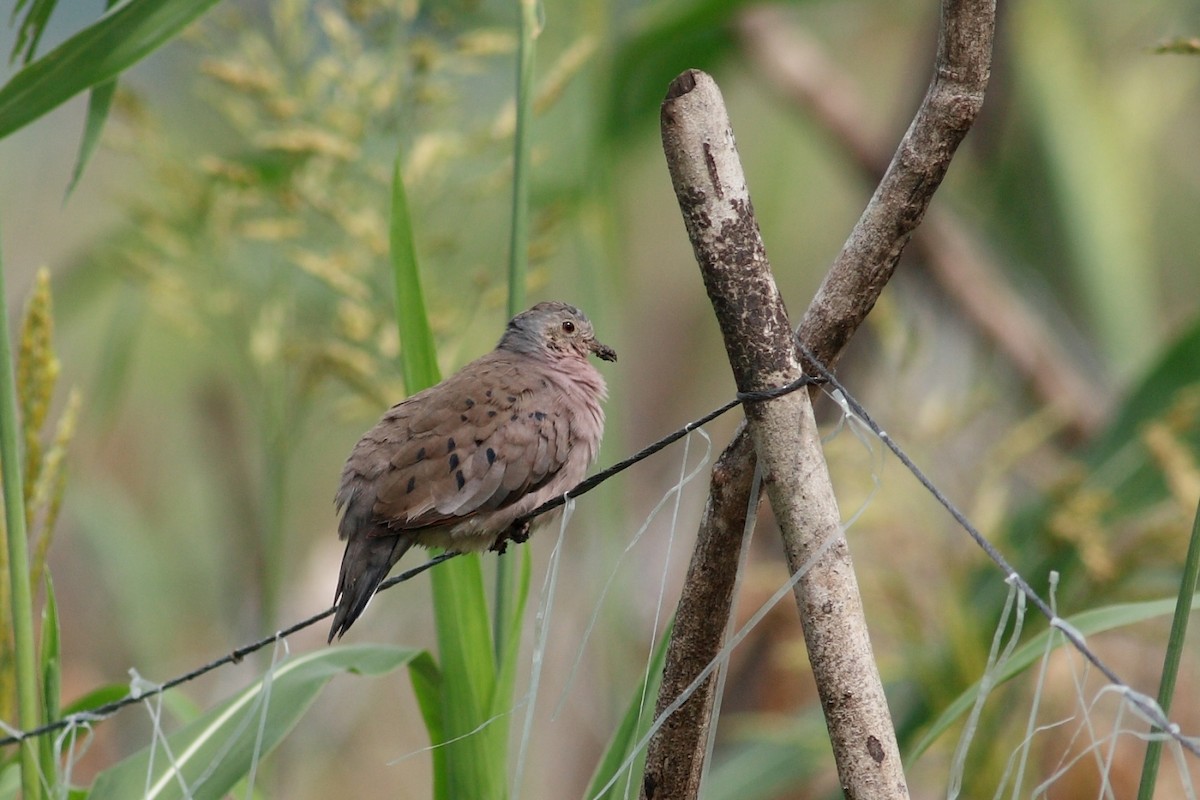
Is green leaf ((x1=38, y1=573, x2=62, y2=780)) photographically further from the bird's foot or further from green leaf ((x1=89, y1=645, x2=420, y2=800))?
the bird's foot

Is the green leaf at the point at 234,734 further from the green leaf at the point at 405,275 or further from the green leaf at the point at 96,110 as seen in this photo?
the green leaf at the point at 96,110

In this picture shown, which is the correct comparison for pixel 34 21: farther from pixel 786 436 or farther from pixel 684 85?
pixel 786 436

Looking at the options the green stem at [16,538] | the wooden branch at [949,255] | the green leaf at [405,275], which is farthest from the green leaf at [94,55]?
the wooden branch at [949,255]

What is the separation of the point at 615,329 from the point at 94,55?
127 cm

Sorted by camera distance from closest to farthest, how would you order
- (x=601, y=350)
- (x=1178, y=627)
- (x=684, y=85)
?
(x=1178, y=627) < (x=684, y=85) < (x=601, y=350)

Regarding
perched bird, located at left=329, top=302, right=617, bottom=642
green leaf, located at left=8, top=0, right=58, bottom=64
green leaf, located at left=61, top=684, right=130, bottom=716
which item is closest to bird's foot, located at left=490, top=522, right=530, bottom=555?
perched bird, located at left=329, top=302, right=617, bottom=642

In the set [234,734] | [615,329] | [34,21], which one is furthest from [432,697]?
[615,329]

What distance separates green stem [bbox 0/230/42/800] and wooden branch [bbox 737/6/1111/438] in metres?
2.62

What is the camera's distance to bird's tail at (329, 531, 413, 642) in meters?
1.38

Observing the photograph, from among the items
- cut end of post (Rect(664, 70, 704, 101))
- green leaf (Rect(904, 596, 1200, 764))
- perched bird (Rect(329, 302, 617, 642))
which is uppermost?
cut end of post (Rect(664, 70, 704, 101))

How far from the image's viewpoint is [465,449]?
1.43 metres

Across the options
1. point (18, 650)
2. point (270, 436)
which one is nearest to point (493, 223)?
point (270, 436)

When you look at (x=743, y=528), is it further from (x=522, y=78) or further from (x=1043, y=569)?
(x=1043, y=569)

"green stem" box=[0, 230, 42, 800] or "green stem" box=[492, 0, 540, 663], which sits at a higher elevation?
"green stem" box=[492, 0, 540, 663]
